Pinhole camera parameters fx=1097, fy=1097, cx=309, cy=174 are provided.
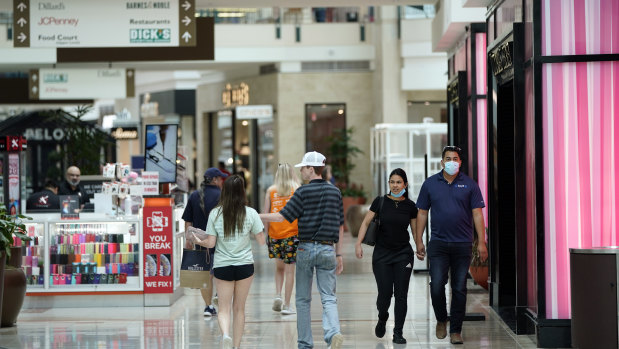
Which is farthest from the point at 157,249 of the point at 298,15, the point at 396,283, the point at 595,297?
the point at 298,15

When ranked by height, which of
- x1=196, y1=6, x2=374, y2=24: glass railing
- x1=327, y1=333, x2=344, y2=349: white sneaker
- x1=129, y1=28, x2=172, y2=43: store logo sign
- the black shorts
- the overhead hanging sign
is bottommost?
x1=327, y1=333, x2=344, y2=349: white sneaker

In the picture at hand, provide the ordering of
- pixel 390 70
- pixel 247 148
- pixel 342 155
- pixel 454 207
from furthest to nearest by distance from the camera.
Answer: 1. pixel 247 148
2. pixel 342 155
3. pixel 390 70
4. pixel 454 207

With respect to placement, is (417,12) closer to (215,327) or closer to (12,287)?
(215,327)

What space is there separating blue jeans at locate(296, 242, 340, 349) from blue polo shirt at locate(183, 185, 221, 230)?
9.53 ft

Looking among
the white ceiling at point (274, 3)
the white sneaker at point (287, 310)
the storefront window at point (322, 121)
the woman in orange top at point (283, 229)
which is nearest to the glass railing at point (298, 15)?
the storefront window at point (322, 121)

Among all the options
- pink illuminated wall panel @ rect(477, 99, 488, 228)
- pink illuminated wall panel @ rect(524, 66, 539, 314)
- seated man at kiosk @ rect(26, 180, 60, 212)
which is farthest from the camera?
seated man at kiosk @ rect(26, 180, 60, 212)

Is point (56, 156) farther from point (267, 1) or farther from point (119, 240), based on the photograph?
point (119, 240)

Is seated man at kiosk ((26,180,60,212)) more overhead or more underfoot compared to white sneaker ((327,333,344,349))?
more overhead

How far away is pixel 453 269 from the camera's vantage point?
9766mm

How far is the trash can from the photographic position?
828cm

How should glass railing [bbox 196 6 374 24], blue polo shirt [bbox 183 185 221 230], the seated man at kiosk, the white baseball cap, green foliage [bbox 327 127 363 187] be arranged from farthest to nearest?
glass railing [bbox 196 6 374 24] < green foliage [bbox 327 127 363 187] < the seated man at kiosk < blue polo shirt [bbox 183 185 221 230] < the white baseball cap

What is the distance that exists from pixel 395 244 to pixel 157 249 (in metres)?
4.44

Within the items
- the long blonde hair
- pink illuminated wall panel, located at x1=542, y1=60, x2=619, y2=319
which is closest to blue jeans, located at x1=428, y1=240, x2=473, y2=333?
pink illuminated wall panel, located at x1=542, y1=60, x2=619, y2=319

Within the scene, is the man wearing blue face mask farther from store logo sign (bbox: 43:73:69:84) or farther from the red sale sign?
store logo sign (bbox: 43:73:69:84)
